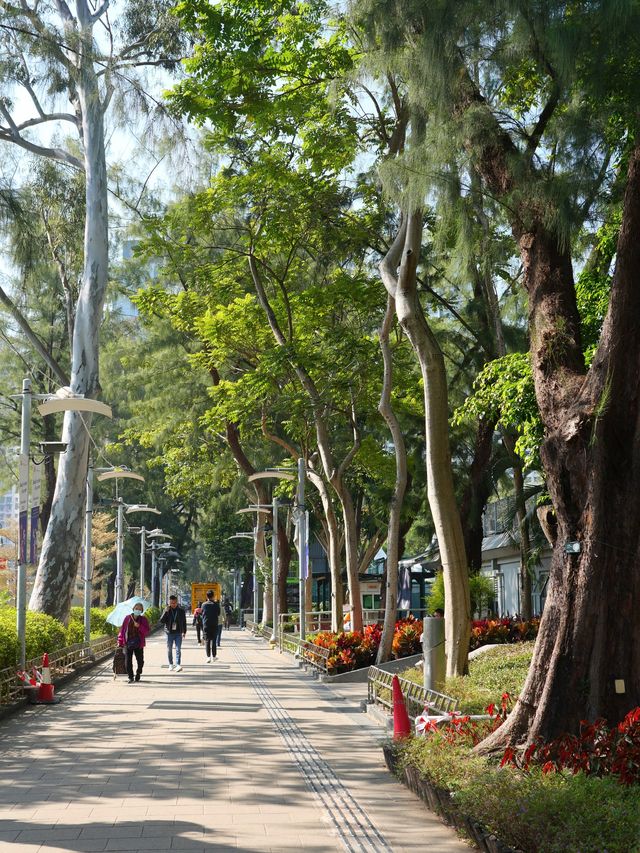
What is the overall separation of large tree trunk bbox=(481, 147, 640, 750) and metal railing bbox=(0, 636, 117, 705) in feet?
30.5

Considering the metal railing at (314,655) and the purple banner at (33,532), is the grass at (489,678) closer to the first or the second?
the metal railing at (314,655)

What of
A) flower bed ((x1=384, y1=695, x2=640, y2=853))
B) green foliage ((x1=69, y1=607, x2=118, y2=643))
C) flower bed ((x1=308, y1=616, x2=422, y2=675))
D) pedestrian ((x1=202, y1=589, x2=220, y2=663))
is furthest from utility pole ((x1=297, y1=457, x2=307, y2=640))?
flower bed ((x1=384, y1=695, x2=640, y2=853))

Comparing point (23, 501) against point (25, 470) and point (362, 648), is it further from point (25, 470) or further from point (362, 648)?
point (362, 648)

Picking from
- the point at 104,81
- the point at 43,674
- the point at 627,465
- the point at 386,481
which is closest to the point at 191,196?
the point at 104,81

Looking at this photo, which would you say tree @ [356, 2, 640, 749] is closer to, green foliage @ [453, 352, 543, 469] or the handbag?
green foliage @ [453, 352, 543, 469]

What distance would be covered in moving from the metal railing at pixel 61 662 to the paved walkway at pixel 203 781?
50 centimetres

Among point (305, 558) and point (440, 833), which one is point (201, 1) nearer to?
point (440, 833)

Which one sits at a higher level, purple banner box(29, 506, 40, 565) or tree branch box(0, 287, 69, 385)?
tree branch box(0, 287, 69, 385)

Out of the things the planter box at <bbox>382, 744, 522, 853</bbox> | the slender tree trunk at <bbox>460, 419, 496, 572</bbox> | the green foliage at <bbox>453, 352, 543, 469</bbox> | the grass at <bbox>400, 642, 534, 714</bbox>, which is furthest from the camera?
the slender tree trunk at <bbox>460, 419, 496, 572</bbox>

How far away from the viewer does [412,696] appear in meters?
12.9

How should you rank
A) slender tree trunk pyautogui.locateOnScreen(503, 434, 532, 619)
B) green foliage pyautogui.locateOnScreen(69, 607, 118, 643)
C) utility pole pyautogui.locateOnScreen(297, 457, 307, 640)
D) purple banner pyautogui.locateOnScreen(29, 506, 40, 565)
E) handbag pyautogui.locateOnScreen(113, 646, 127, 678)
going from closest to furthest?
1. purple banner pyautogui.locateOnScreen(29, 506, 40, 565)
2. handbag pyautogui.locateOnScreen(113, 646, 127, 678)
3. slender tree trunk pyautogui.locateOnScreen(503, 434, 532, 619)
4. utility pole pyautogui.locateOnScreen(297, 457, 307, 640)
5. green foliage pyautogui.locateOnScreen(69, 607, 118, 643)

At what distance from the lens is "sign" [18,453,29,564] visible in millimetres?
17266

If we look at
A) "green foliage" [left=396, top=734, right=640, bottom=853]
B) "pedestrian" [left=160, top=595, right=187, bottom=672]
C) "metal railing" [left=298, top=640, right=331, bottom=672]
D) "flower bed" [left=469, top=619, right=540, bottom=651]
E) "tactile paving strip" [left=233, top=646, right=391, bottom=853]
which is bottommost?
"tactile paving strip" [left=233, top=646, right=391, bottom=853]

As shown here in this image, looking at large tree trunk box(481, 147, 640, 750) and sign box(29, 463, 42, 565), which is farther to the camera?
sign box(29, 463, 42, 565)
